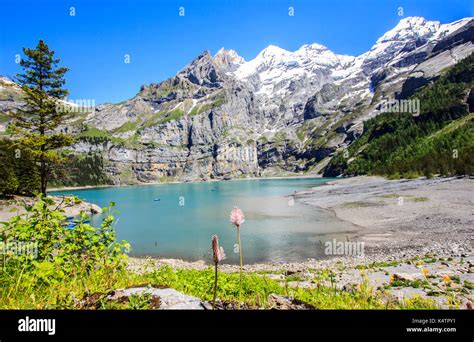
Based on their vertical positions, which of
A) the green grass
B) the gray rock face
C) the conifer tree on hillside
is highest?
the conifer tree on hillside

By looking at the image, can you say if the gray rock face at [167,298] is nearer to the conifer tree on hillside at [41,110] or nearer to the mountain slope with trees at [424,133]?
the conifer tree on hillside at [41,110]

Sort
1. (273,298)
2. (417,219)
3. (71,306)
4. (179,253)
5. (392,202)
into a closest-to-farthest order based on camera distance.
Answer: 1. (71,306)
2. (273,298)
3. (179,253)
4. (417,219)
5. (392,202)

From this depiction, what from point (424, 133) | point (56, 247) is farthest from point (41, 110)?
point (424, 133)

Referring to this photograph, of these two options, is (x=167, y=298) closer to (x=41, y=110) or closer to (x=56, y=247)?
(x=56, y=247)

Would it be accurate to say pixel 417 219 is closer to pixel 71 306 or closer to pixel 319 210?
pixel 319 210

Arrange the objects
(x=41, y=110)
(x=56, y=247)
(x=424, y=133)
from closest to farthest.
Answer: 1. (x=56, y=247)
2. (x=41, y=110)
3. (x=424, y=133)

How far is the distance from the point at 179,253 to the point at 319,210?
29468 millimetres

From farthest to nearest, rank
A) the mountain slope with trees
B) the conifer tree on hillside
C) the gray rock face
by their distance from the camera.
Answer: the mountain slope with trees → the conifer tree on hillside → the gray rock face

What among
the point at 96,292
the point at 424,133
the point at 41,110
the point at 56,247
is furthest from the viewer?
the point at 424,133

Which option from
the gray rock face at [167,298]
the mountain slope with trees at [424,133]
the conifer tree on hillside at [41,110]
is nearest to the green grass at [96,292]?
the gray rock face at [167,298]

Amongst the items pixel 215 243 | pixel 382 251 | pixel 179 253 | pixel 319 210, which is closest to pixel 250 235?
pixel 179 253

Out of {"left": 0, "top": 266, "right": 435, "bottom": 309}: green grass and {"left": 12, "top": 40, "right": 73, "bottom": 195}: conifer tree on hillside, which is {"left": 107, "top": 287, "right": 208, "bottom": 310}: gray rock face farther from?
{"left": 12, "top": 40, "right": 73, "bottom": 195}: conifer tree on hillside

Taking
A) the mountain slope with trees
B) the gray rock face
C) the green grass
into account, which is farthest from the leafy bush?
the mountain slope with trees

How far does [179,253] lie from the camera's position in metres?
30.0
